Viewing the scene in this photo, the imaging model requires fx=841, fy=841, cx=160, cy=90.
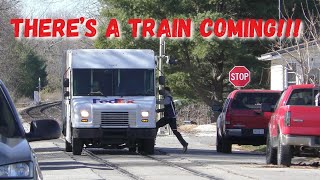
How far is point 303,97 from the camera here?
18016 millimetres

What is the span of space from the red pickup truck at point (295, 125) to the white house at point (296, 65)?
37.2 feet

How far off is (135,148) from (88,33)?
93.8ft

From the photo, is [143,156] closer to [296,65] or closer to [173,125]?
[173,125]

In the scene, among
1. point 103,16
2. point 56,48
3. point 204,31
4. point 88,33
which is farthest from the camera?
point 56,48

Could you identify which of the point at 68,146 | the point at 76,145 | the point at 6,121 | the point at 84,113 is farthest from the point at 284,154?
the point at 6,121

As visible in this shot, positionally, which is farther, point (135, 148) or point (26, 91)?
point (26, 91)

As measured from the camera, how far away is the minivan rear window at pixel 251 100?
77.0 ft

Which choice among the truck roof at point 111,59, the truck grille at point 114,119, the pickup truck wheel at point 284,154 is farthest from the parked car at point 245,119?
the pickup truck wheel at point 284,154

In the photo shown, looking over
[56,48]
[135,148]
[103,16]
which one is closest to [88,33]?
[103,16]

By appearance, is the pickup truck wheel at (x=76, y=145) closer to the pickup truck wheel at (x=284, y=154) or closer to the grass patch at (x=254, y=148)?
the pickup truck wheel at (x=284, y=154)

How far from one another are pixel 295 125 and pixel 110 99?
634 centimetres

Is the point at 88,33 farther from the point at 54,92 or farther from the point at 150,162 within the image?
the point at 54,92

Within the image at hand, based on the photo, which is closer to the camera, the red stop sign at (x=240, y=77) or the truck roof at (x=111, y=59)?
the truck roof at (x=111, y=59)

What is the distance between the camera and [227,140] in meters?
23.6
